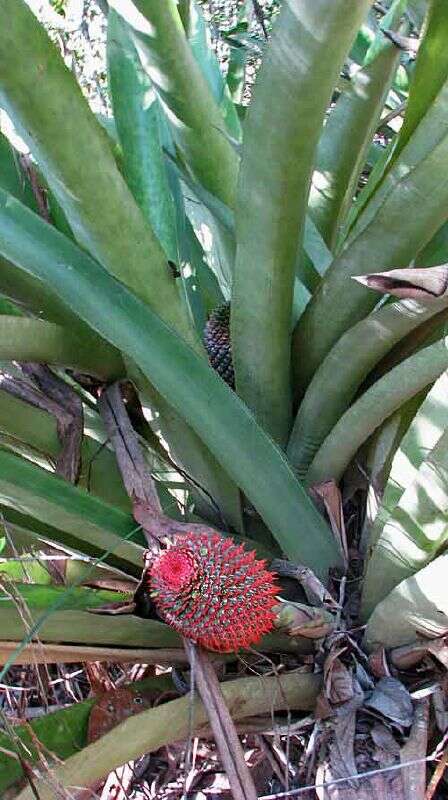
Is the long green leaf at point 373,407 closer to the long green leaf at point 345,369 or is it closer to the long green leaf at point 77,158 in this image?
the long green leaf at point 345,369

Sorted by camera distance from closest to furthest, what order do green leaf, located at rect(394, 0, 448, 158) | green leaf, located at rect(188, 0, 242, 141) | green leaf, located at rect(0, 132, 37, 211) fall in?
1. green leaf, located at rect(394, 0, 448, 158)
2. green leaf, located at rect(0, 132, 37, 211)
3. green leaf, located at rect(188, 0, 242, 141)

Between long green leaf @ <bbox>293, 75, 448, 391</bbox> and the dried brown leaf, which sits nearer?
the dried brown leaf

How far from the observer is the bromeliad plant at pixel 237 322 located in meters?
0.66

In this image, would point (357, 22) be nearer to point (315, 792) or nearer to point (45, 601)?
point (45, 601)

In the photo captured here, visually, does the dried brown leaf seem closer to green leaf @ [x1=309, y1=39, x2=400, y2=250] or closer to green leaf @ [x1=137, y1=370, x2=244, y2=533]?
green leaf @ [x1=137, y1=370, x2=244, y2=533]

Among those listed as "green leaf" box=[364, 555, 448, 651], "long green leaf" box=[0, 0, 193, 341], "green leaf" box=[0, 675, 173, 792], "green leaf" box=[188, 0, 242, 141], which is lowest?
"green leaf" box=[0, 675, 173, 792]

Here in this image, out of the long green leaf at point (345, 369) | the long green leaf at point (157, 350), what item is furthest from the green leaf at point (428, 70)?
the long green leaf at point (157, 350)

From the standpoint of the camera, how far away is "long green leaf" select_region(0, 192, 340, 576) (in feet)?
2.46

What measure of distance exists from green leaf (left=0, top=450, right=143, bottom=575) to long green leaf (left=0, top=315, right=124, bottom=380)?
109 millimetres

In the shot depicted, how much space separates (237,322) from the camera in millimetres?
829

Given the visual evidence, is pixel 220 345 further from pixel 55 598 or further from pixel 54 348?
pixel 55 598

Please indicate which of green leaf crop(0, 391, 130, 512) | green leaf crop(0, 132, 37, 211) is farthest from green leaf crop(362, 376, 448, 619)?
green leaf crop(0, 132, 37, 211)

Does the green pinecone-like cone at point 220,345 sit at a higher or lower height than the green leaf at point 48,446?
higher

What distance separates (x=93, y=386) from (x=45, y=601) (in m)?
0.30
